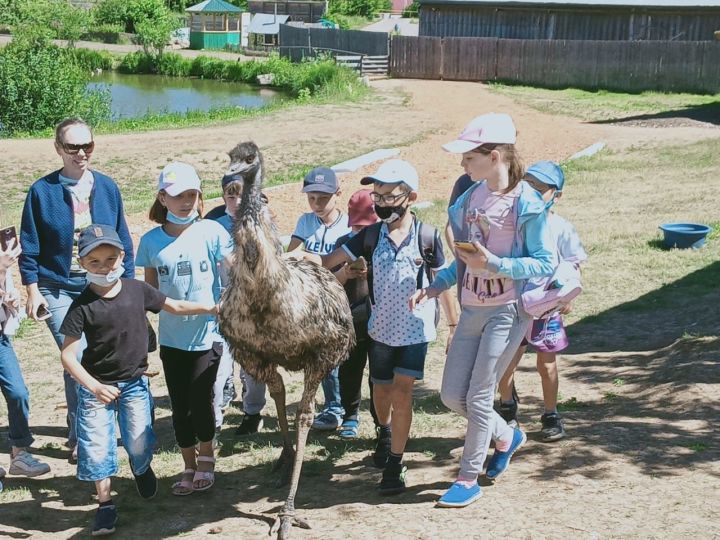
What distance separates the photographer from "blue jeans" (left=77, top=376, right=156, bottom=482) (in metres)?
5.18

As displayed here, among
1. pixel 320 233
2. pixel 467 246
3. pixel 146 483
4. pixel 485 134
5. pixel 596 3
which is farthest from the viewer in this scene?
pixel 596 3

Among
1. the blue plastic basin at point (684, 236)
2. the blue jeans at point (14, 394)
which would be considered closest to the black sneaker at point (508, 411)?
the blue jeans at point (14, 394)

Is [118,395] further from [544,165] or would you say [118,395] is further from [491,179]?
[544,165]

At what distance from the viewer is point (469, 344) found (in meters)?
4.93

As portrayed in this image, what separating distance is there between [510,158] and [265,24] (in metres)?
58.9

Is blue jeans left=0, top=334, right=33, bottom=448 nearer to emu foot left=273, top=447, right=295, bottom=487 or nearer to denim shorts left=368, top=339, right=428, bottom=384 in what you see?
emu foot left=273, top=447, right=295, bottom=487

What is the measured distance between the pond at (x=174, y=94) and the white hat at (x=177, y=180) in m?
26.6

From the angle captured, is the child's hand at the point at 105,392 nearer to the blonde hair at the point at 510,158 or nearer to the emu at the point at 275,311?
the emu at the point at 275,311

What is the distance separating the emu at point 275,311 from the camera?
4816mm

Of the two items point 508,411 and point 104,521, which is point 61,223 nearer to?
point 104,521

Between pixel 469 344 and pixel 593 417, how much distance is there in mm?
1954

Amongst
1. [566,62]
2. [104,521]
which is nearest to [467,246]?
[104,521]

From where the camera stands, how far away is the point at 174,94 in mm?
42250

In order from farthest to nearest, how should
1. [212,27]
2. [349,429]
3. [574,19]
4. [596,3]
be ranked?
[212,27], [574,19], [596,3], [349,429]
